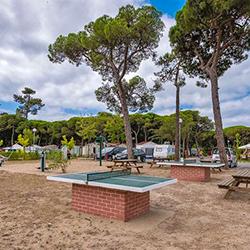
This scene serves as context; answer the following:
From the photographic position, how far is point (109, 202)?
4.92 metres

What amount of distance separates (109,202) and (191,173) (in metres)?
6.25

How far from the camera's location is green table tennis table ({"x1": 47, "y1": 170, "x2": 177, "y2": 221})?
15.5 feet

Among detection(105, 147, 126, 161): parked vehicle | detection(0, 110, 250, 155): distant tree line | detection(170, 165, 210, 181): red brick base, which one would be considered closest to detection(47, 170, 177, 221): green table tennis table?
detection(170, 165, 210, 181): red brick base

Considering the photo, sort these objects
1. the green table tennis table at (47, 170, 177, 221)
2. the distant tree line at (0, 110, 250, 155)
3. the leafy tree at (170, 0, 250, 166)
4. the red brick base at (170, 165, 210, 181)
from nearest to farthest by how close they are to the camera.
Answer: the green table tennis table at (47, 170, 177, 221) → the red brick base at (170, 165, 210, 181) → the leafy tree at (170, 0, 250, 166) → the distant tree line at (0, 110, 250, 155)

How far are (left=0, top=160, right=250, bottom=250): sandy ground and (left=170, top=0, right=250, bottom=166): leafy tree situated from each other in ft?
33.6

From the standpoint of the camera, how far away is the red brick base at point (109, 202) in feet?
15.6

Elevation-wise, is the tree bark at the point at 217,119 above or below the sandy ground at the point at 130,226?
above

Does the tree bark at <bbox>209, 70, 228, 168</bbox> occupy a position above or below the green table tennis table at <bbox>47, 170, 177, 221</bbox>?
above

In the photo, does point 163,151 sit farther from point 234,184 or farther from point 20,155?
point 234,184

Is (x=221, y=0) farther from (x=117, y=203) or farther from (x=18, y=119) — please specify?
(x=18, y=119)

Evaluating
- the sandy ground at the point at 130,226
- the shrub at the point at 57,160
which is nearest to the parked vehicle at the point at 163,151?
the shrub at the point at 57,160

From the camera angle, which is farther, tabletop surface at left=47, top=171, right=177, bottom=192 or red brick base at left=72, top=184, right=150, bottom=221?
red brick base at left=72, top=184, right=150, bottom=221

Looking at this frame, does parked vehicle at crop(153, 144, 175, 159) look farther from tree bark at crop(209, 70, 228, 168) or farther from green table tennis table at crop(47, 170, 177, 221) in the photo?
green table tennis table at crop(47, 170, 177, 221)

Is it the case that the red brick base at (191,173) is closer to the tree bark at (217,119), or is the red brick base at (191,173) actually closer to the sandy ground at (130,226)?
the sandy ground at (130,226)
